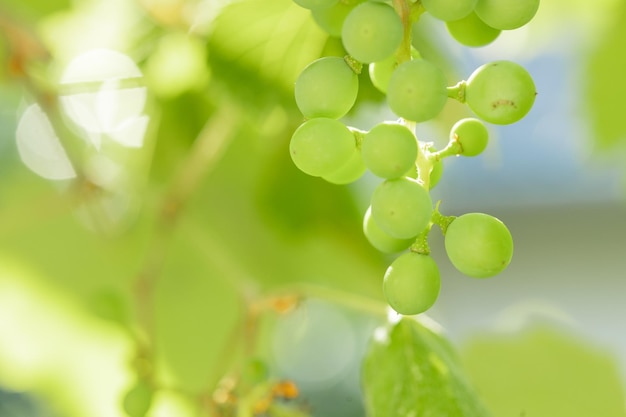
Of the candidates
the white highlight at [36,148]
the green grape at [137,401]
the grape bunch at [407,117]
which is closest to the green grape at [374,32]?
the grape bunch at [407,117]

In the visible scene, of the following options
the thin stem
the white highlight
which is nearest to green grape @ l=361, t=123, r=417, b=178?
the thin stem

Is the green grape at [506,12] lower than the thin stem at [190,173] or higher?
lower

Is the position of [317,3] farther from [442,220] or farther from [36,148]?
[36,148]

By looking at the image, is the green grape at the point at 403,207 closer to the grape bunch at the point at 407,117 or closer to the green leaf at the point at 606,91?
the grape bunch at the point at 407,117

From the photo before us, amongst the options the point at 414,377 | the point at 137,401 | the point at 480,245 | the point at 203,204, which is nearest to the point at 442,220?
the point at 480,245

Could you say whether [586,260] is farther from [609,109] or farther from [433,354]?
[433,354]

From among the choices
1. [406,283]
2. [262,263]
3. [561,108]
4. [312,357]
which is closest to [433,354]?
[406,283]

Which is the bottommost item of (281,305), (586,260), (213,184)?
(281,305)
